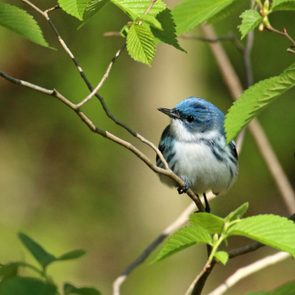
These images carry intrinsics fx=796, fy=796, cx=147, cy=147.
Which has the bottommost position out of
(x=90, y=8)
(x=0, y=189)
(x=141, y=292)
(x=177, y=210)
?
(x=141, y=292)

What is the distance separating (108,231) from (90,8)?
32.6ft

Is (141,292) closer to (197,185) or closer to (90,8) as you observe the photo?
(197,185)

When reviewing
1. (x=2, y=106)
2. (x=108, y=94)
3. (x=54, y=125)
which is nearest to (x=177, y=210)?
(x=108, y=94)

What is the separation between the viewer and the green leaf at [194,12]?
2188 mm

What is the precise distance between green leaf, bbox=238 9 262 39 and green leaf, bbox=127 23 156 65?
243mm

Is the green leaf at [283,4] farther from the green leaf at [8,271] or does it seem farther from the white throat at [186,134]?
the white throat at [186,134]

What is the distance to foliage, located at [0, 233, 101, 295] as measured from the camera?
1.42 m

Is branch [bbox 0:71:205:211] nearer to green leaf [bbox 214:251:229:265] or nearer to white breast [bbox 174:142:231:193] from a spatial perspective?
green leaf [bbox 214:251:229:265]

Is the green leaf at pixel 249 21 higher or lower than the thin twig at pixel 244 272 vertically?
higher

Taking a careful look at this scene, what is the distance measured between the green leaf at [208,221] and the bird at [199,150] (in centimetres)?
212

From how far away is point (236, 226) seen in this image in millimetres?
1803

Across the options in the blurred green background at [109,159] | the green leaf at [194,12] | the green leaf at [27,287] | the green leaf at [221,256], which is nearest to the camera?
the green leaf at [27,287]

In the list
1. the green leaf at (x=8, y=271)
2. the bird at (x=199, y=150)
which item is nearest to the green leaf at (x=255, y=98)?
the green leaf at (x=8, y=271)

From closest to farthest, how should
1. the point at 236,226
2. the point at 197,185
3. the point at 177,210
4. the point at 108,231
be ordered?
the point at 236,226 < the point at 197,185 < the point at 177,210 < the point at 108,231
